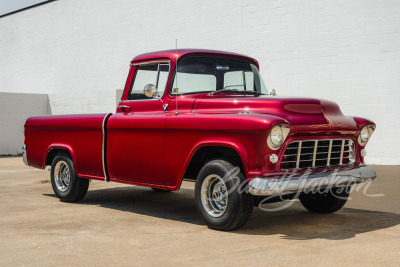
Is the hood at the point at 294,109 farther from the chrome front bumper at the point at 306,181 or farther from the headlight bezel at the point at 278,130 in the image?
the chrome front bumper at the point at 306,181

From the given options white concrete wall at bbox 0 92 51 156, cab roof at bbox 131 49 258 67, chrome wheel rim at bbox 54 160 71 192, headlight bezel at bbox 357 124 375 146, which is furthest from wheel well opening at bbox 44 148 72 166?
white concrete wall at bbox 0 92 51 156

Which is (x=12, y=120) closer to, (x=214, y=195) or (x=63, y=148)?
(x=63, y=148)

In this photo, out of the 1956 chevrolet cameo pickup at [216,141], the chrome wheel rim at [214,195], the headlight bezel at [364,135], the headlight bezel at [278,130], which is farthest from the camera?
the headlight bezel at [364,135]

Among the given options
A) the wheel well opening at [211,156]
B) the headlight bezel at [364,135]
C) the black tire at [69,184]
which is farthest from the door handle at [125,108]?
the headlight bezel at [364,135]

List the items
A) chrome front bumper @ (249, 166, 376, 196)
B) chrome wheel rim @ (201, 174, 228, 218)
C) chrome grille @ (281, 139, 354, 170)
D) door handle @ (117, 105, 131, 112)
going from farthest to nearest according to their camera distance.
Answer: door handle @ (117, 105, 131, 112), chrome wheel rim @ (201, 174, 228, 218), chrome grille @ (281, 139, 354, 170), chrome front bumper @ (249, 166, 376, 196)

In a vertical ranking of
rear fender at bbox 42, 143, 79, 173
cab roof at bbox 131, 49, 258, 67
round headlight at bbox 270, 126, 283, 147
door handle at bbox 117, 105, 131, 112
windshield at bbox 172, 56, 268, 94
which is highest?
cab roof at bbox 131, 49, 258, 67

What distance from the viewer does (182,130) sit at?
5.98 metres

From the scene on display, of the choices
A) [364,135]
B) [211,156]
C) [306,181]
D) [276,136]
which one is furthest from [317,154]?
[211,156]

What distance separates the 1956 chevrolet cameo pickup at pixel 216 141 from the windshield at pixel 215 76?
13 mm

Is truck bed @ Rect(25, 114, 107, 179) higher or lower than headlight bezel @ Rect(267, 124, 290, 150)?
lower

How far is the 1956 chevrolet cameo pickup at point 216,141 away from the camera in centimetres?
536

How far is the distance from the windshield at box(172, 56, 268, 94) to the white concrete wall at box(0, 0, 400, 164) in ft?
18.8

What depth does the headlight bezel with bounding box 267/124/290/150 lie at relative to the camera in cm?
525

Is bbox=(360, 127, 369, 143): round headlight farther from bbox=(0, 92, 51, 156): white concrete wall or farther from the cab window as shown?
bbox=(0, 92, 51, 156): white concrete wall
